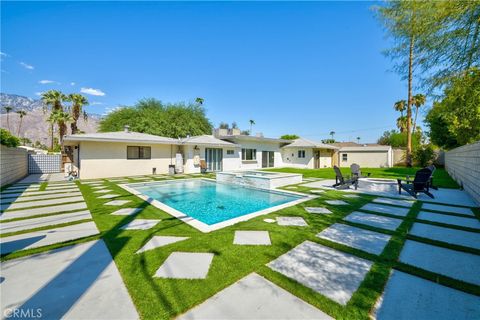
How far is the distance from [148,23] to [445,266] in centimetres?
1715

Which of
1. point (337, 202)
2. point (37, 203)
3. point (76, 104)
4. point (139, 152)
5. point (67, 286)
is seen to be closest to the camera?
point (67, 286)

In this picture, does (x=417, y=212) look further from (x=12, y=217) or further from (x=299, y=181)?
(x=12, y=217)

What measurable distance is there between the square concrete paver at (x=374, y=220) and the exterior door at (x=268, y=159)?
1788 cm

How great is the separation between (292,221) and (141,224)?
3629mm

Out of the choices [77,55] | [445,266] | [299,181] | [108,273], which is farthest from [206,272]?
[77,55]

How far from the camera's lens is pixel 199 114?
104ft

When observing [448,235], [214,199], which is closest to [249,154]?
[214,199]

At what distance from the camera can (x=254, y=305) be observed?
2.14 metres

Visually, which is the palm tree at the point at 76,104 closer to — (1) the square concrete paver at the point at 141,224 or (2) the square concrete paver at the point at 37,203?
(2) the square concrete paver at the point at 37,203

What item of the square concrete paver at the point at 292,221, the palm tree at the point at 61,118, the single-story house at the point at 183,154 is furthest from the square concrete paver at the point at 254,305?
the palm tree at the point at 61,118

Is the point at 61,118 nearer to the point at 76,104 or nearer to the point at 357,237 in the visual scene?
the point at 76,104

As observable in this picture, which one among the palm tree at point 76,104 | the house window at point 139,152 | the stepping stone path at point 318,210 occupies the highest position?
the palm tree at point 76,104

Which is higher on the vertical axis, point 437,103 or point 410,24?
point 410,24

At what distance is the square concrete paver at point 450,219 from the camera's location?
4.72m
